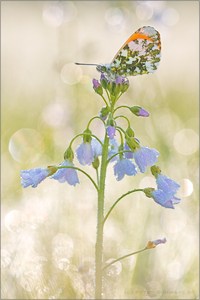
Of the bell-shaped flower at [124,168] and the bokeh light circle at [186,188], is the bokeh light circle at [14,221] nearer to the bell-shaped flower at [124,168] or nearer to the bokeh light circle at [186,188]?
the bokeh light circle at [186,188]

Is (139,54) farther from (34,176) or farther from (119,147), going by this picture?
(34,176)

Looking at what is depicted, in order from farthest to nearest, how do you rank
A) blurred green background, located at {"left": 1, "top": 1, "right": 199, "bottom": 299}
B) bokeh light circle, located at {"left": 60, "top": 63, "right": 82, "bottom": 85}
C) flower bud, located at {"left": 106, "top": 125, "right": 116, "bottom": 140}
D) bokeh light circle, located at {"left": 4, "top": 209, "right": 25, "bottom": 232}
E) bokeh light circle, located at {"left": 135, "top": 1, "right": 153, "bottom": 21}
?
bokeh light circle, located at {"left": 60, "top": 63, "right": 82, "bottom": 85}, bokeh light circle, located at {"left": 135, "top": 1, "right": 153, "bottom": 21}, bokeh light circle, located at {"left": 4, "top": 209, "right": 25, "bottom": 232}, blurred green background, located at {"left": 1, "top": 1, "right": 199, "bottom": 299}, flower bud, located at {"left": 106, "top": 125, "right": 116, "bottom": 140}

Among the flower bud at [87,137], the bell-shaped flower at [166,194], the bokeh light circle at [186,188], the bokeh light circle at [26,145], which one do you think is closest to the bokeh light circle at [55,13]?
the bokeh light circle at [26,145]

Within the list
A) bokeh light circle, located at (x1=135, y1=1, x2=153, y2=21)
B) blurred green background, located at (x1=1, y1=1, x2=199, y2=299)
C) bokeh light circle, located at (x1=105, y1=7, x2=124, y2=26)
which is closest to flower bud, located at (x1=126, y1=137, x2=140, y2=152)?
blurred green background, located at (x1=1, y1=1, x2=199, y2=299)

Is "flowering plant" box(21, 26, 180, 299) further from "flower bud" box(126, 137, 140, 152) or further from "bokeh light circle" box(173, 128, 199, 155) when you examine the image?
"bokeh light circle" box(173, 128, 199, 155)

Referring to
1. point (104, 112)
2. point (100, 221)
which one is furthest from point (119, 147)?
point (100, 221)

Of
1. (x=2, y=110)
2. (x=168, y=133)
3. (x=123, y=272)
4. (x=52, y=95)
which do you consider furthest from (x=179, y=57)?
(x=123, y=272)
